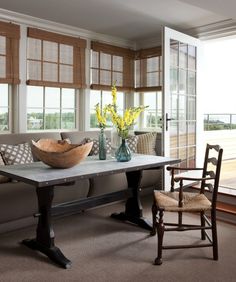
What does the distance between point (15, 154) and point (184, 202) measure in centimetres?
186

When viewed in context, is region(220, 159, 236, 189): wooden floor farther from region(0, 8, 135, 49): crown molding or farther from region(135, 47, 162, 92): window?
region(0, 8, 135, 49): crown molding

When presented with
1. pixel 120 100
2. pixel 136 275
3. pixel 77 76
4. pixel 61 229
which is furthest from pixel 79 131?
pixel 136 275

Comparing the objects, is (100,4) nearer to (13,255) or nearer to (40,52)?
(40,52)

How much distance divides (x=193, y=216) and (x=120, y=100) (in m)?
2.48

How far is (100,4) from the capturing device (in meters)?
3.67

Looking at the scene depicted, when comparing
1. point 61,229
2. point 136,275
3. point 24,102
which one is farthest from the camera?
point 24,102

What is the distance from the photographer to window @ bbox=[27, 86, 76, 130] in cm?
439

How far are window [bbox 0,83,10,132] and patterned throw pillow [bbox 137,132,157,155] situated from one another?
183cm

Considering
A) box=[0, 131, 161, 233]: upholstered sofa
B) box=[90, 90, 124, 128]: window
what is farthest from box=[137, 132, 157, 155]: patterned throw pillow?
box=[90, 90, 124, 128]: window

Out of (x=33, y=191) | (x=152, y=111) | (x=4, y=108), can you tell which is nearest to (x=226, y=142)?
(x=152, y=111)

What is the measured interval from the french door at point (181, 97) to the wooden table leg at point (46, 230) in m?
1.88

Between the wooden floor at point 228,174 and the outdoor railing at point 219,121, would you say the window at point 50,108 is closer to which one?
the wooden floor at point 228,174

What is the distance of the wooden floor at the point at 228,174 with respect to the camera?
4688 millimetres

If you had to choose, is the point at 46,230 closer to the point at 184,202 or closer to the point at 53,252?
the point at 53,252
